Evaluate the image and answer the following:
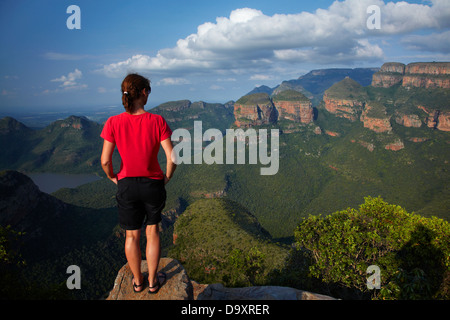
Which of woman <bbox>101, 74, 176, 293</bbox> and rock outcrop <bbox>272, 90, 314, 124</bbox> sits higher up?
rock outcrop <bbox>272, 90, 314, 124</bbox>

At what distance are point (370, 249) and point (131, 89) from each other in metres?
13.5

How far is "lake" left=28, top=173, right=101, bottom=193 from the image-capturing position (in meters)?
123

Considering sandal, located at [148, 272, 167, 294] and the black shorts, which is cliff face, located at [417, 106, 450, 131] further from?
the black shorts

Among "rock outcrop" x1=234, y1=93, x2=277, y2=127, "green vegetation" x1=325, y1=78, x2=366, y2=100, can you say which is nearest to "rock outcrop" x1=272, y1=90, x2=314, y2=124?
"rock outcrop" x1=234, y1=93, x2=277, y2=127

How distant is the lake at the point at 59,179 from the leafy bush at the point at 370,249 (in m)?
136

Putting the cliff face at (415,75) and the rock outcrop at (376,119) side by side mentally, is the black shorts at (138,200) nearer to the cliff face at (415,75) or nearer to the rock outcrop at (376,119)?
the rock outcrop at (376,119)

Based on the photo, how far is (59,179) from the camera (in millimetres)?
131625

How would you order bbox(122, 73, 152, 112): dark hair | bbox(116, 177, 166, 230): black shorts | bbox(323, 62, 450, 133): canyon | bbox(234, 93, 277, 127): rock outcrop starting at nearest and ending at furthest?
bbox(122, 73, 152, 112): dark hair < bbox(116, 177, 166, 230): black shorts < bbox(323, 62, 450, 133): canyon < bbox(234, 93, 277, 127): rock outcrop

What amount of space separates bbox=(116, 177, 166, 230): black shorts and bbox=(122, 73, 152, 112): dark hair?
1659 mm

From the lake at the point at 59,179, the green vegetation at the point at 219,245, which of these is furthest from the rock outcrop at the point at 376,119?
the lake at the point at 59,179

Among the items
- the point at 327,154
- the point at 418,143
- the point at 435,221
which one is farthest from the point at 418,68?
the point at 435,221

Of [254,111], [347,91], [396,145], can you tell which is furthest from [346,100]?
[254,111]

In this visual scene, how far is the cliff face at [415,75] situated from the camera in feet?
337

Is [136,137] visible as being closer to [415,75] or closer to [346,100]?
[346,100]
